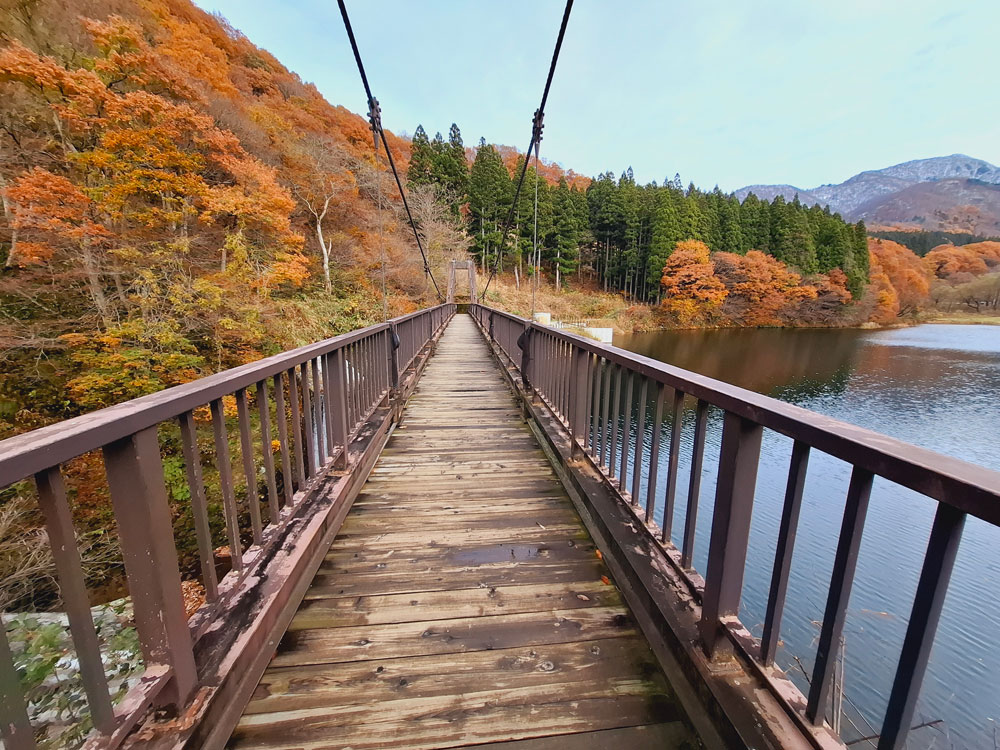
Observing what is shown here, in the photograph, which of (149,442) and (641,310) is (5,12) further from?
(641,310)

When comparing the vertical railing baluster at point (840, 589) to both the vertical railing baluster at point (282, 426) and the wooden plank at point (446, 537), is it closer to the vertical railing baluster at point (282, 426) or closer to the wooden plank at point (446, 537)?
the wooden plank at point (446, 537)

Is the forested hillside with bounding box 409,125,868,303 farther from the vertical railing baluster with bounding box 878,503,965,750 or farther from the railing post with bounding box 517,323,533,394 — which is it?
the vertical railing baluster with bounding box 878,503,965,750

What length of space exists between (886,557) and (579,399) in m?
6.42

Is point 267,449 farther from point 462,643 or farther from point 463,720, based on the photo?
point 463,720

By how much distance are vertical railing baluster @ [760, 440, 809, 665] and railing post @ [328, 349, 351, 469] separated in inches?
80.0

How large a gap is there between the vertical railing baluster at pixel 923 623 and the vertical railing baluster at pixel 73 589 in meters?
1.41

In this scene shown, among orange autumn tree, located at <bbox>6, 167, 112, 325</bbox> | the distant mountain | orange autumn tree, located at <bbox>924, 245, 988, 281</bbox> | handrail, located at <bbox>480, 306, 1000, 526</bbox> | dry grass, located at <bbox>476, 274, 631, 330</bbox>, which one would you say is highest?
the distant mountain

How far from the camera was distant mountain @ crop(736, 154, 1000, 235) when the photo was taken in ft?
287

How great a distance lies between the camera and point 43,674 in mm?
2270

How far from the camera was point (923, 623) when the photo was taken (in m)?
0.69

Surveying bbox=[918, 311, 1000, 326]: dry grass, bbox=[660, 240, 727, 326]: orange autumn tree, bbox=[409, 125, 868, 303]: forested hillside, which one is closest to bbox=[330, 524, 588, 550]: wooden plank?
bbox=[409, 125, 868, 303]: forested hillside

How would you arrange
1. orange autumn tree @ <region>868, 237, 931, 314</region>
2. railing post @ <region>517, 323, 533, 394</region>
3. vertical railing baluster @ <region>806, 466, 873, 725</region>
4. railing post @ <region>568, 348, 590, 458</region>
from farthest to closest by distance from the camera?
orange autumn tree @ <region>868, 237, 931, 314</region>
railing post @ <region>517, 323, 533, 394</region>
railing post @ <region>568, 348, 590, 458</region>
vertical railing baluster @ <region>806, 466, 873, 725</region>

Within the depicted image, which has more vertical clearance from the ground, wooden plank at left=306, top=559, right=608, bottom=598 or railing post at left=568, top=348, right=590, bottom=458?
railing post at left=568, top=348, right=590, bottom=458

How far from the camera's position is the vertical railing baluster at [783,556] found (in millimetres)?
993
